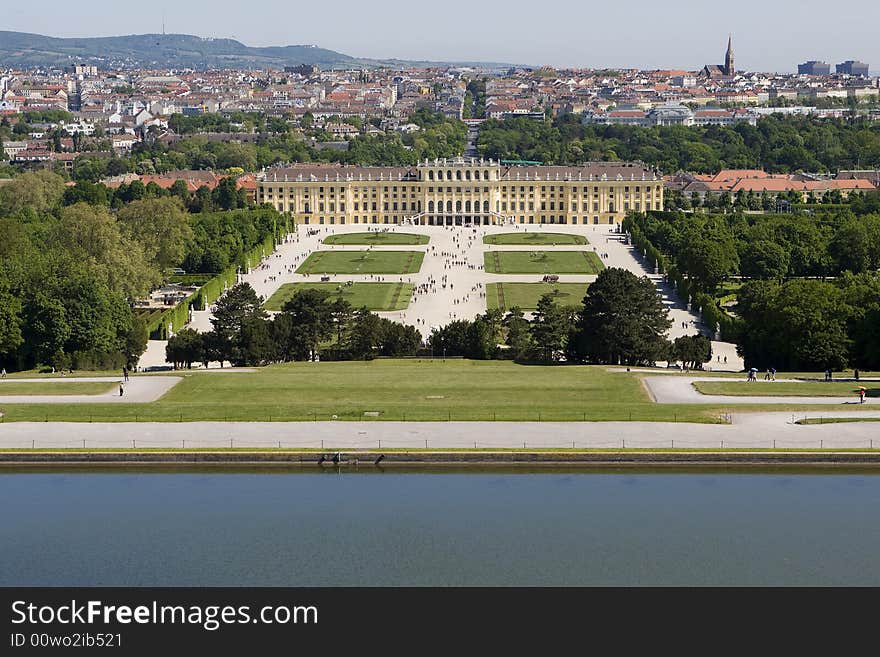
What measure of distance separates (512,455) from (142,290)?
2830 centimetres

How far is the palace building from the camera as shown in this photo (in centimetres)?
10194

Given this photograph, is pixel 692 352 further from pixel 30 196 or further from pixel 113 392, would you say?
pixel 30 196

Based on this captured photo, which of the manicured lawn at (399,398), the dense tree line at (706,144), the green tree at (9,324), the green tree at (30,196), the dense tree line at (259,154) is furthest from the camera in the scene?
the dense tree line at (706,144)

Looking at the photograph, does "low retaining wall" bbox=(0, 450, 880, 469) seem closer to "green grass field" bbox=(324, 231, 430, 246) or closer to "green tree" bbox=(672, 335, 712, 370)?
"green tree" bbox=(672, 335, 712, 370)

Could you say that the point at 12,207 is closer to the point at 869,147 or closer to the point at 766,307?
the point at 766,307

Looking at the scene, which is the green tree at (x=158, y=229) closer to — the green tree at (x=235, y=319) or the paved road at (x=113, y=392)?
the green tree at (x=235, y=319)

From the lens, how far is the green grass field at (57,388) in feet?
130

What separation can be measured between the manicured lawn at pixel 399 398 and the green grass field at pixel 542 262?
99.9 feet

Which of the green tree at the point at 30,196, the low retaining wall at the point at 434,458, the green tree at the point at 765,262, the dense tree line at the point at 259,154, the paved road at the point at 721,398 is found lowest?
the low retaining wall at the point at 434,458

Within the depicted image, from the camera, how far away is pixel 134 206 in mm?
70875

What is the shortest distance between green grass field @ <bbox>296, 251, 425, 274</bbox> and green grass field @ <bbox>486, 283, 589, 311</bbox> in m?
7.81

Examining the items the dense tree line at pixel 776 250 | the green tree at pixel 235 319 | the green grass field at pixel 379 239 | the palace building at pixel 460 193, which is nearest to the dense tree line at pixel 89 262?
the green tree at pixel 235 319

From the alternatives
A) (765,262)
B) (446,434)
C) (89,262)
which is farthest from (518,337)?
(765,262)

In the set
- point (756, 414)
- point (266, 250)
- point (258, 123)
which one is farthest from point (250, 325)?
point (258, 123)
